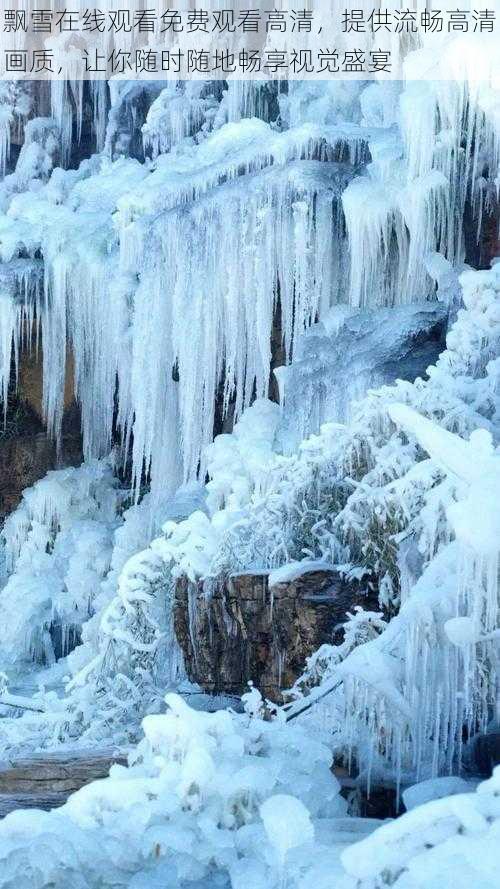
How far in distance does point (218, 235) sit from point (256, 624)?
505cm

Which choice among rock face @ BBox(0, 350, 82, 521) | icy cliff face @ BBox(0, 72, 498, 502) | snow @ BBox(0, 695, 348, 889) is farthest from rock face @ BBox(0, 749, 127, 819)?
rock face @ BBox(0, 350, 82, 521)

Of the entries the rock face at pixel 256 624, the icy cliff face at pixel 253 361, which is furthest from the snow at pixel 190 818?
the rock face at pixel 256 624

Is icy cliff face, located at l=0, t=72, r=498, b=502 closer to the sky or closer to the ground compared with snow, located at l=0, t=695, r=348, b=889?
closer to the sky

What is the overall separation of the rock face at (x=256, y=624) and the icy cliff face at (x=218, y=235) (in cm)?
337

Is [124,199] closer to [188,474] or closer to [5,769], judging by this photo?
[188,474]

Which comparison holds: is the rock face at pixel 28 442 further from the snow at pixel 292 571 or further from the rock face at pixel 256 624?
the snow at pixel 292 571

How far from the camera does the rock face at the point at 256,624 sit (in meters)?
9.77

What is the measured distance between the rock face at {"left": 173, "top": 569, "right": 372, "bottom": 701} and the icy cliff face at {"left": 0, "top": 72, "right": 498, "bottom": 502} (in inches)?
133

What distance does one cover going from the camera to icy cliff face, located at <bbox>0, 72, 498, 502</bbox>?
41.6 ft

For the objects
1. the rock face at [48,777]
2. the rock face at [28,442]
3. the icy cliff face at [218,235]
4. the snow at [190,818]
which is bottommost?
the rock face at [28,442]

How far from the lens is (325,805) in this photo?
679 centimetres

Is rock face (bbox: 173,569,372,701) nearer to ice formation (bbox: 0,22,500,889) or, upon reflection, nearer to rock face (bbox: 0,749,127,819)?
ice formation (bbox: 0,22,500,889)

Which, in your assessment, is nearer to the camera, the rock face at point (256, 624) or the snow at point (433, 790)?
the snow at point (433, 790)

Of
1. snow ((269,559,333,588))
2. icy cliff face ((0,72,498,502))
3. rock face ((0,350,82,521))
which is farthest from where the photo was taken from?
rock face ((0,350,82,521))
